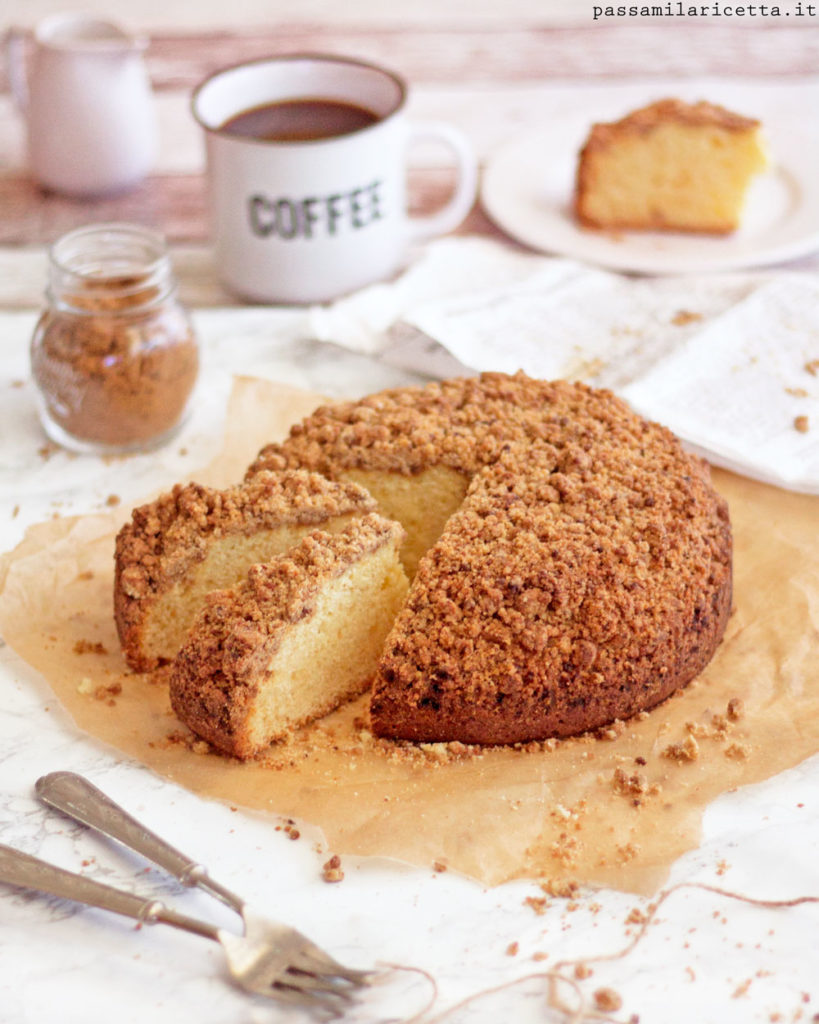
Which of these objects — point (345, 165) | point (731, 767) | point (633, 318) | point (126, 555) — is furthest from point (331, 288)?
point (731, 767)

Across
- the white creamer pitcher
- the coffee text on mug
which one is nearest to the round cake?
the coffee text on mug

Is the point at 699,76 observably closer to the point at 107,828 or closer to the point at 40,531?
the point at 40,531

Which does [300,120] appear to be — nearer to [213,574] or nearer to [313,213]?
[313,213]

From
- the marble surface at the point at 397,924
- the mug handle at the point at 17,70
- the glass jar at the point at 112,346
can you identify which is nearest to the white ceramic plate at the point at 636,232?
the glass jar at the point at 112,346

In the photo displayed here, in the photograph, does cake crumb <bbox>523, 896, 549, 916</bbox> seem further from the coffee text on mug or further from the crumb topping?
the coffee text on mug

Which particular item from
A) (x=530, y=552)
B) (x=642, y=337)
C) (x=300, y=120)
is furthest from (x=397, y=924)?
(x=300, y=120)

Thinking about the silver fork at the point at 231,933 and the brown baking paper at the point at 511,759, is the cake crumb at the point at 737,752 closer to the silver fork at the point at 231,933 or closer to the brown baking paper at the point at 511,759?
the brown baking paper at the point at 511,759
